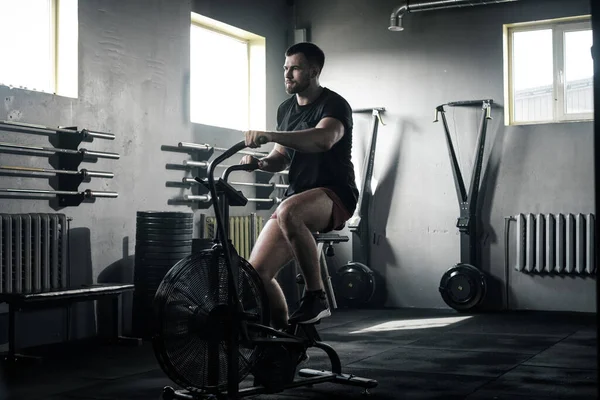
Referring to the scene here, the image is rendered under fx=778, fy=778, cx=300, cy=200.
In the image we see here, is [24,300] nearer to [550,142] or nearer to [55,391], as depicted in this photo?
[55,391]

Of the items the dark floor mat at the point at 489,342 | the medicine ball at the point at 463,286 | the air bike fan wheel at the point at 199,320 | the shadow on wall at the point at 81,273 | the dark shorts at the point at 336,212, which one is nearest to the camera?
the air bike fan wheel at the point at 199,320

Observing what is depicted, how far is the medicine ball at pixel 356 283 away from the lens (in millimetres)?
6820

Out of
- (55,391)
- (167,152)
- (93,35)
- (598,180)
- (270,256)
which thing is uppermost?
(93,35)

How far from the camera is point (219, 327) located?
9.21 feet

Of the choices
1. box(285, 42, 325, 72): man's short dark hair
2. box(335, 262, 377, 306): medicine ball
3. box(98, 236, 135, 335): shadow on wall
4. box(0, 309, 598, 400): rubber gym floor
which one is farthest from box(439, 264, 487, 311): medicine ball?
box(285, 42, 325, 72): man's short dark hair

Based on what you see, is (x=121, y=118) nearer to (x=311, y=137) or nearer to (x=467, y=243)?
(x=311, y=137)

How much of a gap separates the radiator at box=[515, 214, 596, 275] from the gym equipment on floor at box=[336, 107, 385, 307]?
129cm

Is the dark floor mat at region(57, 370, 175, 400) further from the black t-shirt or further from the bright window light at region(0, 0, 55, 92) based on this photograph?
the bright window light at region(0, 0, 55, 92)

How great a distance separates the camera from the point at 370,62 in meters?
7.28

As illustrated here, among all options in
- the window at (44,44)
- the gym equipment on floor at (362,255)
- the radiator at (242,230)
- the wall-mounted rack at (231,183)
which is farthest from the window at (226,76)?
the window at (44,44)

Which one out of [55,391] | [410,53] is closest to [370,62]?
[410,53]

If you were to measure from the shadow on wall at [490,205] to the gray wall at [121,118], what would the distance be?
2.36 m

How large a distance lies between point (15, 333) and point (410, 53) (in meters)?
4.28

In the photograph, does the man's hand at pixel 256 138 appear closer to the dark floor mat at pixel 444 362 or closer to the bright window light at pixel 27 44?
the dark floor mat at pixel 444 362
